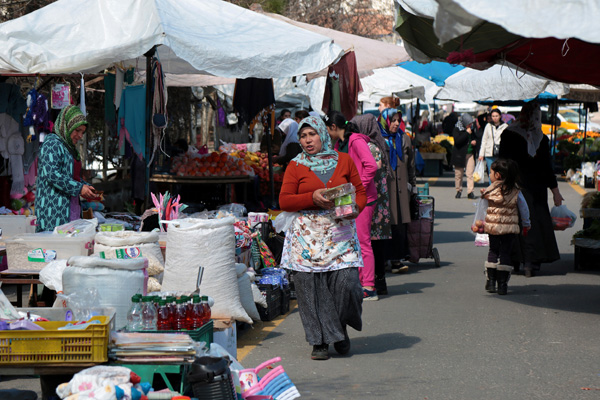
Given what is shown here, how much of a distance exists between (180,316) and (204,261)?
75.8 inches

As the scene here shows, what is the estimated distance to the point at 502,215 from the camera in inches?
383

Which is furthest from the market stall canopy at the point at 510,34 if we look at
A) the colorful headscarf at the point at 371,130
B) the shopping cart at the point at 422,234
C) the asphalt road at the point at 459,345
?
the shopping cart at the point at 422,234

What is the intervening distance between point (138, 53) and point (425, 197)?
5186mm

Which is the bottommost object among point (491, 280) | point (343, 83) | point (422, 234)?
point (491, 280)

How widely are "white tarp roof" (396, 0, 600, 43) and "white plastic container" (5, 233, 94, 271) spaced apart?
369cm

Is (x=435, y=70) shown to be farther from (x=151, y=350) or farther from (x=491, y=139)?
(x=151, y=350)

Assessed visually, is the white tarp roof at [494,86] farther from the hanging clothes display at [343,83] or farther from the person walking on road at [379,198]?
the person walking on road at [379,198]

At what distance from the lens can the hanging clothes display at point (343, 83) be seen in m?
12.5

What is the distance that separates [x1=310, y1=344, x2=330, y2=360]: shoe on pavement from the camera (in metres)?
7.00

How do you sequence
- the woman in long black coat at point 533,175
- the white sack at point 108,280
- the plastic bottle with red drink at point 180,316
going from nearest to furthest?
the plastic bottle with red drink at point 180,316 → the white sack at point 108,280 → the woman in long black coat at point 533,175

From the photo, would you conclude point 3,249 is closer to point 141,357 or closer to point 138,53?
point 138,53

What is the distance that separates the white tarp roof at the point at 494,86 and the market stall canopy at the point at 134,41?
4482mm

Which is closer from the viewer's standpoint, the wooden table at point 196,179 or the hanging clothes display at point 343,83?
the hanging clothes display at point 343,83

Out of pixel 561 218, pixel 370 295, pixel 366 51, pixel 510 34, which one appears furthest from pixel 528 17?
pixel 366 51
